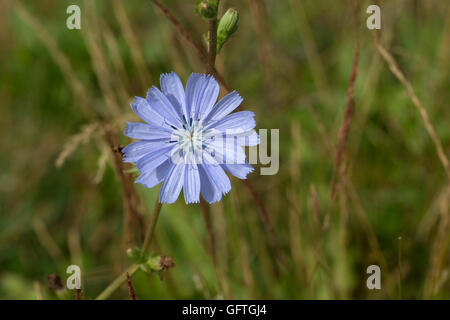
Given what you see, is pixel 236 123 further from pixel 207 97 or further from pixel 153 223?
pixel 153 223

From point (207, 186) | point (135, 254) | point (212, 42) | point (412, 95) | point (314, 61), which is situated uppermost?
point (314, 61)

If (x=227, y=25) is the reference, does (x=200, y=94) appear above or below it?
below

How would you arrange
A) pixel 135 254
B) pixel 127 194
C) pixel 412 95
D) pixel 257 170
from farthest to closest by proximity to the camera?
pixel 257 170
pixel 412 95
pixel 127 194
pixel 135 254

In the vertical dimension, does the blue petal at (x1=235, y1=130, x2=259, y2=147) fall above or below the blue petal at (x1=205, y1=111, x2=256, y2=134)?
below

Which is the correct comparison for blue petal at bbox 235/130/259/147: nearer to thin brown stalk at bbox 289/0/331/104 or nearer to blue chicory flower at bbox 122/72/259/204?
blue chicory flower at bbox 122/72/259/204

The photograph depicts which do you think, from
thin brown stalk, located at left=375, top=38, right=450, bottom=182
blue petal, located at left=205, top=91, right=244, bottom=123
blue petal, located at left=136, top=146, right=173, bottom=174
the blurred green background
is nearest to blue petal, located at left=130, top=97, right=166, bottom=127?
blue petal, located at left=136, top=146, right=173, bottom=174

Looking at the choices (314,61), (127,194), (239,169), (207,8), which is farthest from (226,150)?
(314,61)
